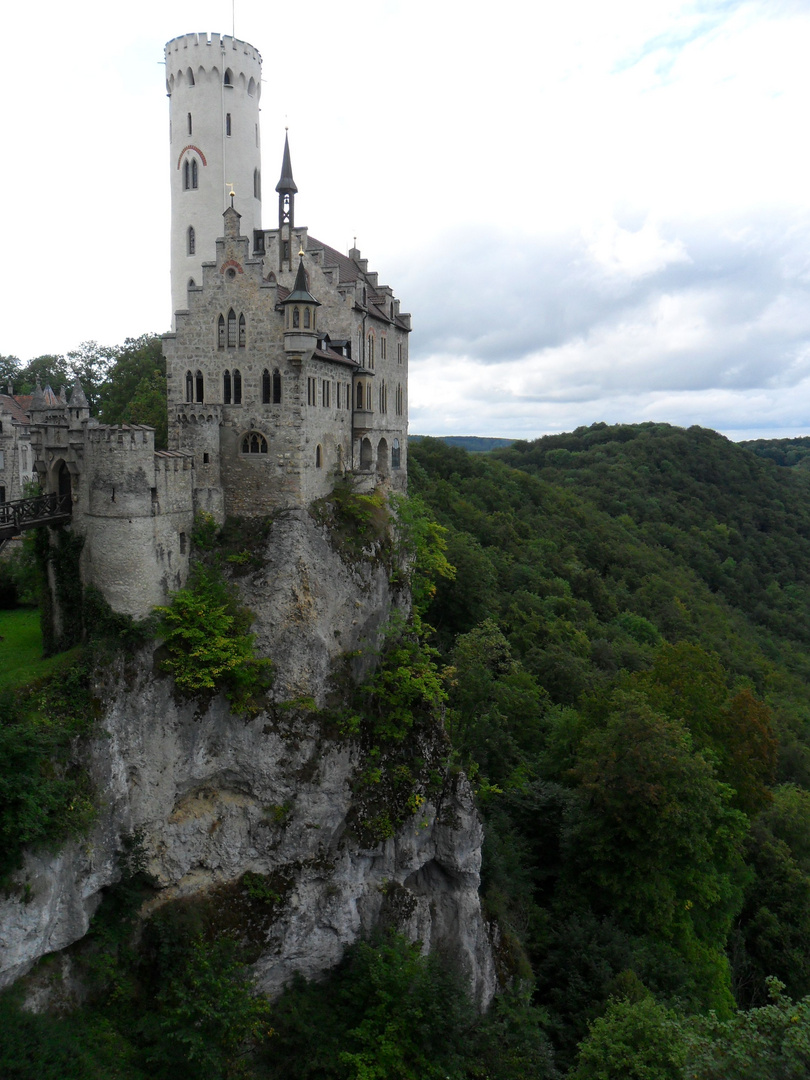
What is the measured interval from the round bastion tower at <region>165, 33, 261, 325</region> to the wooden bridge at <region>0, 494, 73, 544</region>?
48.0ft

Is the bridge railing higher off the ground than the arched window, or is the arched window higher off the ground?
the arched window

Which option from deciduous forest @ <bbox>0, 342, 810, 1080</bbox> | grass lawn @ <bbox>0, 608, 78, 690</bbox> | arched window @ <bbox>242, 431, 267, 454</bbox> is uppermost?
arched window @ <bbox>242, 431, 267, 454</bbox>

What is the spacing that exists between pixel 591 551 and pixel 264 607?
2714 inches

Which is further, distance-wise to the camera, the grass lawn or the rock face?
the rock face

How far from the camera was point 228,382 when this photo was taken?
31.5m

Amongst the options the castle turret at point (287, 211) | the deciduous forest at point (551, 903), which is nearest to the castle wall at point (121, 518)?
the deciduous forest at point (551, 903)

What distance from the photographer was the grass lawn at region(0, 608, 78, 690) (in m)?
24.5

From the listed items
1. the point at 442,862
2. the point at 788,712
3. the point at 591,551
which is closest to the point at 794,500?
the point at 591,551

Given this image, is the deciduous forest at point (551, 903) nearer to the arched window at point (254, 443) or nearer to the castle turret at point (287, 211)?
the arched window at point (254, 443)

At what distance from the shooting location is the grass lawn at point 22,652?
80.3 feet

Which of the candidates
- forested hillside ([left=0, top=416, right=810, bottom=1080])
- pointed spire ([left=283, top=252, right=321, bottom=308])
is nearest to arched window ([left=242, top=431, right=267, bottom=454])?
forested hillside ([left=0, top=416, right=810, bottom=1080])

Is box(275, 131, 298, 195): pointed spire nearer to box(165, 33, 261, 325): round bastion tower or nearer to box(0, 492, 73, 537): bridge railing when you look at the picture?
box(165, 33, 261, 325): round bastion tower

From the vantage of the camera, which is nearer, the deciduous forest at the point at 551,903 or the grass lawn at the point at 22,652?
the deciduous forest at the point at 551,903

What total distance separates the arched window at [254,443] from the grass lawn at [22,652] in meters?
10.6
